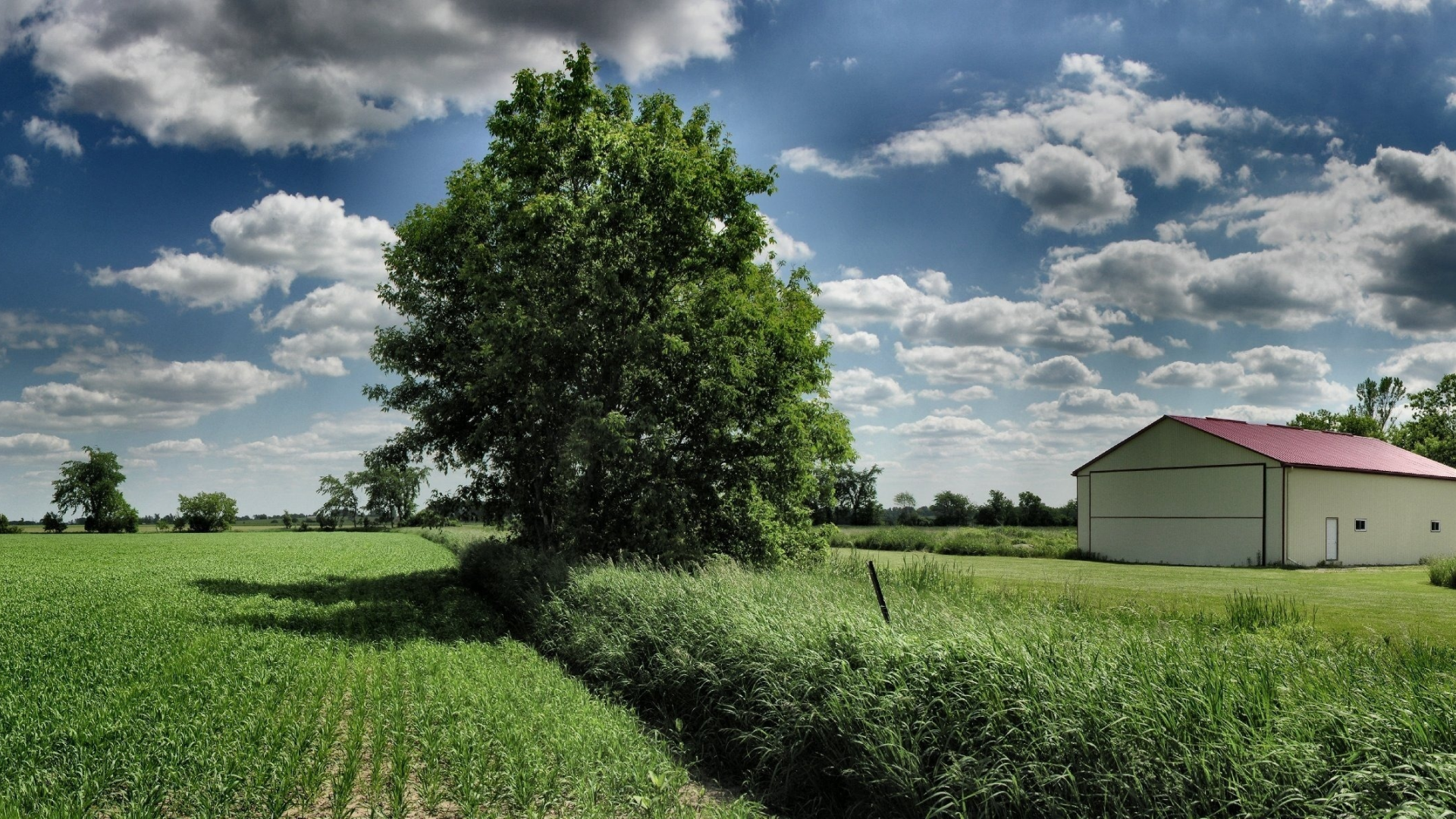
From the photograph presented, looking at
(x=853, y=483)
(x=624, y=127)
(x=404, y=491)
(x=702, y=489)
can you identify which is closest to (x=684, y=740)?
(x=702, y=489)

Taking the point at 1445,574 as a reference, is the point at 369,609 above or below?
below

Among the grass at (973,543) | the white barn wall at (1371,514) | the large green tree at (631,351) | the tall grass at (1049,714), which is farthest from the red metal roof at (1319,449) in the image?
the tall grass at (1049,714)

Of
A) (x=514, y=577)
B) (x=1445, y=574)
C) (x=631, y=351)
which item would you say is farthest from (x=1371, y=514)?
(x=514, y=577)

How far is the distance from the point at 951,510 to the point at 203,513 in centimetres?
8538

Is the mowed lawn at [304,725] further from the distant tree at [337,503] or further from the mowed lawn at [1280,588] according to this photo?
the distant tree at [337,503]

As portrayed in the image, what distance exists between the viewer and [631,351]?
65.3 ft

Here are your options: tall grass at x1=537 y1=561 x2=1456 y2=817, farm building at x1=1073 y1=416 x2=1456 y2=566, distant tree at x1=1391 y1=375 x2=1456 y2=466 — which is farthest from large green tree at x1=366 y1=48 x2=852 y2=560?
distant tree at x1=1391 y1=375 x2=1456 y2=466

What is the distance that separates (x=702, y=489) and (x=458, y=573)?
12629 millimetres

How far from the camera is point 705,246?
21.1 meters

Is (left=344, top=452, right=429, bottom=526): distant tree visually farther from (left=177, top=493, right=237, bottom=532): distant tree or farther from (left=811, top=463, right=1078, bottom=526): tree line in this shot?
(left=811, top=463, right=1078, bottom=526): tree line

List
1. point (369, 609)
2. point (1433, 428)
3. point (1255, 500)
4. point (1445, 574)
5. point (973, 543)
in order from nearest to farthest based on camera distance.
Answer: point (369, 609), point (1445, 574), point (1255, 500), point (973, 543), point (1433, 428)

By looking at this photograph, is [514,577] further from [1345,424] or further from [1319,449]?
[1345,424]

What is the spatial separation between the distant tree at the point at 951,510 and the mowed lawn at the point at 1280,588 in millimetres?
48210

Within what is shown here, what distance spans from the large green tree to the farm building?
19.2 metres
